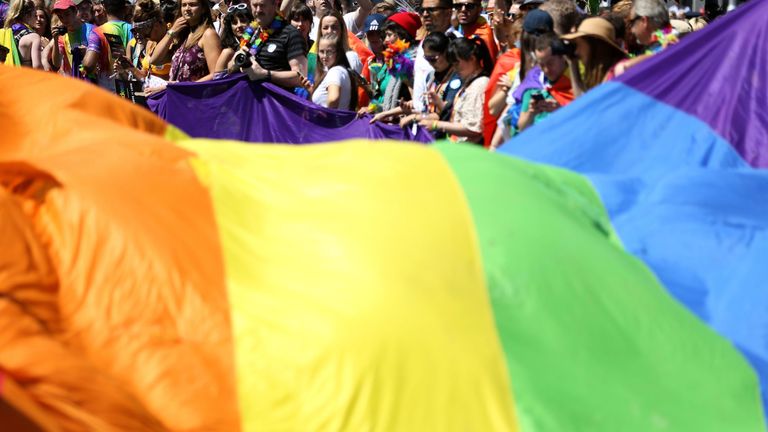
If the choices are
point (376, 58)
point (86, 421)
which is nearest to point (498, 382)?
point (86, 421)

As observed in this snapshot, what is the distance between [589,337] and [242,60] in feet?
17.0

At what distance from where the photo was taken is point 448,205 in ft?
12.4

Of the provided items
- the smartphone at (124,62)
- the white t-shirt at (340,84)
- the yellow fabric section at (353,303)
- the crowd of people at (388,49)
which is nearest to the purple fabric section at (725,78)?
the crowd of people at (388,49)

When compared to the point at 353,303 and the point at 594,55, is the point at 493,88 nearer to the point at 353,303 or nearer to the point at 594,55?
the point at 594,55

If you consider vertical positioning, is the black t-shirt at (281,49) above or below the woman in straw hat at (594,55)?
below

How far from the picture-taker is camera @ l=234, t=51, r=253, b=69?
8.25 metres

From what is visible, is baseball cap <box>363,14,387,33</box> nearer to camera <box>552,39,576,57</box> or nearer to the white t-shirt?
the white t-shirt

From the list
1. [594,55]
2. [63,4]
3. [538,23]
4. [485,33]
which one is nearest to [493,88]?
[538,23]

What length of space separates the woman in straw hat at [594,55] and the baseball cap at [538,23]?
18 centimetres

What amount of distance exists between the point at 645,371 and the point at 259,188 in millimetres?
1364

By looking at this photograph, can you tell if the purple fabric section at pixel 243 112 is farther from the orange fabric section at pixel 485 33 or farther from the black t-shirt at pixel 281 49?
the orange fabric section at pixel 485 33

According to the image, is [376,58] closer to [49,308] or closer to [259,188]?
[259,188]

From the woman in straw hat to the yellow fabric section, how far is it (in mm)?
2260

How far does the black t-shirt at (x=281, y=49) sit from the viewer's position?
27.0 feet
